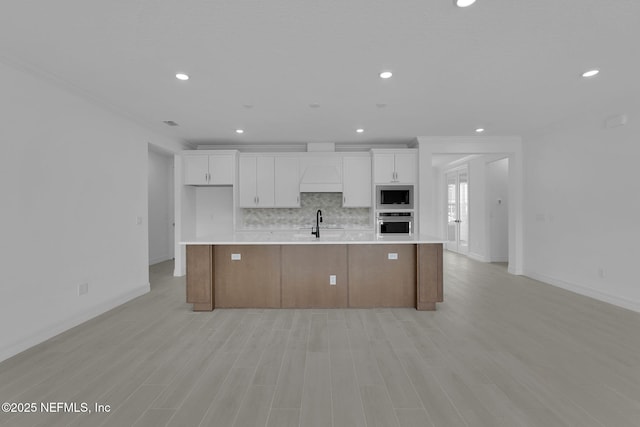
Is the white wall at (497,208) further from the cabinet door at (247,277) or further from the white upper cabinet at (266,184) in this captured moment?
the cabinet door at (247,277)

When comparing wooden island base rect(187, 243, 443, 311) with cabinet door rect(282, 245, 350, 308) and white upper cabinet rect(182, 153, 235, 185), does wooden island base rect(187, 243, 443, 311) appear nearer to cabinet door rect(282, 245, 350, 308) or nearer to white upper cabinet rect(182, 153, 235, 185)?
cabinet door rect(282, 245, 350, 308)

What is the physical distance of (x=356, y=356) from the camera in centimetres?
250

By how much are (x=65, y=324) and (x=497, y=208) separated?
7963mm

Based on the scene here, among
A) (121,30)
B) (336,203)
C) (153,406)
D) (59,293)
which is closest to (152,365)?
(153,406)

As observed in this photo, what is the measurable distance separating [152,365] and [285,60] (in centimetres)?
280

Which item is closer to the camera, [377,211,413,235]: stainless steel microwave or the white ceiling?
the white ceiling

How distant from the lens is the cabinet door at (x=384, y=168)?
5.57 m

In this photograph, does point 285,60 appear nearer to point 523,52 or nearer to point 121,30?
point 121,30

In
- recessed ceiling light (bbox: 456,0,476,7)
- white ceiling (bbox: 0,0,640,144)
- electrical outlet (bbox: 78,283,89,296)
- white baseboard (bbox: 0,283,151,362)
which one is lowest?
white baseboard (bbox: 0,283,151,362)

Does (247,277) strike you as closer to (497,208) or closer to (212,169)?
(212,169)

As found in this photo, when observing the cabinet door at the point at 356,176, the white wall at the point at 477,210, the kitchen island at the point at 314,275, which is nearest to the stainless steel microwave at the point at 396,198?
the cabinet door at the point at 356,176

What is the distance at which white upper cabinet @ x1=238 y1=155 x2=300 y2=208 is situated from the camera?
5.83 meters

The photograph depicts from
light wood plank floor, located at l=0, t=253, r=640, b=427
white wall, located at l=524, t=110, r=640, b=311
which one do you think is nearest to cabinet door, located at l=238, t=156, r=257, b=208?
light wood plank floor, located at l=0, t=253, r=640, b=427

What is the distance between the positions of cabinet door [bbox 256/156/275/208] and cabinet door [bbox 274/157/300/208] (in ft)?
0.39
